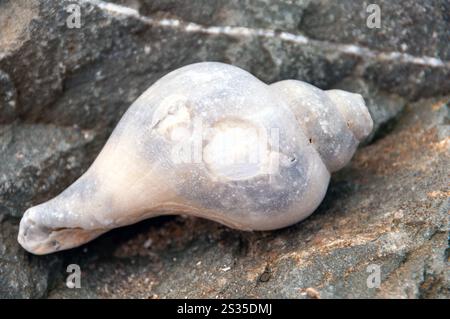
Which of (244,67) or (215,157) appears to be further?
(244,67)

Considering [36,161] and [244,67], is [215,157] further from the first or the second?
[36,161]

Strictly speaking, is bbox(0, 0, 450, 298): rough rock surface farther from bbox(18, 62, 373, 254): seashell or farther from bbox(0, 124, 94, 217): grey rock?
bbox(18, 62, 373, 254): seashell

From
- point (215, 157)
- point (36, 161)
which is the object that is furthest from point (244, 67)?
point (36, 161)

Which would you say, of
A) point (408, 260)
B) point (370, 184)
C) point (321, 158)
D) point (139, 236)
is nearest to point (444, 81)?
point (370, 184)

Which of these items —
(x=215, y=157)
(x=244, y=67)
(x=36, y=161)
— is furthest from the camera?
(x=244, y=67)

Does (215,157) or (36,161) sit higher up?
(215,157)

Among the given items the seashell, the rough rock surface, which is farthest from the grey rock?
the seashell
